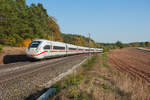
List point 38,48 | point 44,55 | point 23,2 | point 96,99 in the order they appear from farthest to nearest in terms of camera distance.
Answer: point 23,2 < point 44,55 < point 38,48 < point 96,99

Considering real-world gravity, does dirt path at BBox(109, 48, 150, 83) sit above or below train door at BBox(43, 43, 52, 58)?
below

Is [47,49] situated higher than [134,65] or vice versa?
[47,49]

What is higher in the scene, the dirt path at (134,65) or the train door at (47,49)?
the train door at (47,49)

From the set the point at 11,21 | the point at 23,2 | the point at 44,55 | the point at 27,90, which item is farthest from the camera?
the point at 23,2

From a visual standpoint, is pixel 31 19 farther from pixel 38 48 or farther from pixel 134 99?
pixel 134 99

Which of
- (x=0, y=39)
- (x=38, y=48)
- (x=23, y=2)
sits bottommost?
(x=38, y=48)

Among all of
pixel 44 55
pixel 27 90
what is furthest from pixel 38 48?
pixel 27 90

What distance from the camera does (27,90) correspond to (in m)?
4.82

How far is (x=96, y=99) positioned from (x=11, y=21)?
85.8 ft

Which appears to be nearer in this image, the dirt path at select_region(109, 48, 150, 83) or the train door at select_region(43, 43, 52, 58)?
the dirt path at select_region(109, 48, 150, 83)

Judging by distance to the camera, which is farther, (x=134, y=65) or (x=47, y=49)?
(x=134, y=65)

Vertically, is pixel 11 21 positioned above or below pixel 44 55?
above

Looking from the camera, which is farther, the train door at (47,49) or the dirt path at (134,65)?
the train door at (47,49)

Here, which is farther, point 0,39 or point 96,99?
point 0,39
